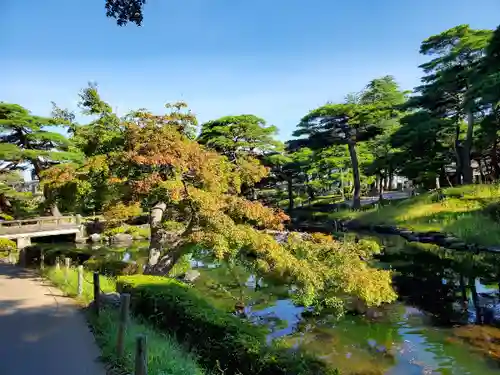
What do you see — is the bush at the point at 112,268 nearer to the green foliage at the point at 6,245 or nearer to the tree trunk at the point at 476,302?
the green foliage at the point at 6,245

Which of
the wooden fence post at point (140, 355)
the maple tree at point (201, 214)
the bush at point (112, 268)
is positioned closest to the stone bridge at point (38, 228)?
the bush at point (112, 268)

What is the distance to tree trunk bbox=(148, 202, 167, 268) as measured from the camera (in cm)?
1216

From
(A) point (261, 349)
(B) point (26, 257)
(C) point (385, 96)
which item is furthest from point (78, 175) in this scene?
(C) point (385, 96)

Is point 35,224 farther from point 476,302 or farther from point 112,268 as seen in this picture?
point 476,302

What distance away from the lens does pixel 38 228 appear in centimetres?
2477

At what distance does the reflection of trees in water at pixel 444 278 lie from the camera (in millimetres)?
11117

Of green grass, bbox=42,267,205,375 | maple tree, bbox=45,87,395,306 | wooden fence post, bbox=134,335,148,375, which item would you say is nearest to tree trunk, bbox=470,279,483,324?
maple tree, bbox=45,87,395,306

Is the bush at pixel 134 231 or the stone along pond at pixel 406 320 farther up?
the bush at pixel 134 231

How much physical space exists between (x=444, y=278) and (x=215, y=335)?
10.9 m

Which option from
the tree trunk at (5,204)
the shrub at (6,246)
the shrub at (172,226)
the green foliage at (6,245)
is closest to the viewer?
the shrub at (172,226)

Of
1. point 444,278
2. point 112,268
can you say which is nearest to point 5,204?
point 112,268

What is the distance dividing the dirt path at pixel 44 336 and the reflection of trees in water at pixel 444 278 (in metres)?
8.23

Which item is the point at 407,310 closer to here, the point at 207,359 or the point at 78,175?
the point at 207,359

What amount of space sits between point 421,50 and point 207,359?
29415 millimetres
